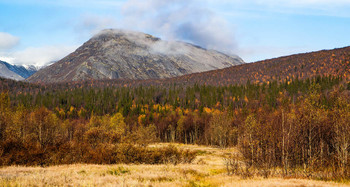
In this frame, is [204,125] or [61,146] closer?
[61,146]

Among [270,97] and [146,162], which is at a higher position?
[270,97]

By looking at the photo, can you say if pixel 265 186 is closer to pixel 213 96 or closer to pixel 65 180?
pixel 65 180

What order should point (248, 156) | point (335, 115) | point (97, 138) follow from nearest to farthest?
1. point (248, 156)
2. point (335, 115)
3. point (97, 138)

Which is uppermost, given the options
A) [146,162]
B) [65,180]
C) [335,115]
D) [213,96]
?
[213,96]

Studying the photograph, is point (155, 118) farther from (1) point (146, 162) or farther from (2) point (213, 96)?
(1) point (146, 162)

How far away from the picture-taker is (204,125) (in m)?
114

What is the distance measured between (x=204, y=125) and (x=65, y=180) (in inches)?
3895

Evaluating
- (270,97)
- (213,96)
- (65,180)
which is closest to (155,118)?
(213,96)

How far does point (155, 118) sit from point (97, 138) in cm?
10197

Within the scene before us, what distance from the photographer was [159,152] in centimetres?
3516

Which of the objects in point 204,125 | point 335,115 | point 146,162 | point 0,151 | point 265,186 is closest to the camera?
point 265,186

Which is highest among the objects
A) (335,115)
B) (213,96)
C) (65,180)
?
(213,96)

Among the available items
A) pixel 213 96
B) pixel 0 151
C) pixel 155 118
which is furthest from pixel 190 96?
pixel 0 151

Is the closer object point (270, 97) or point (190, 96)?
point (270, 97)
